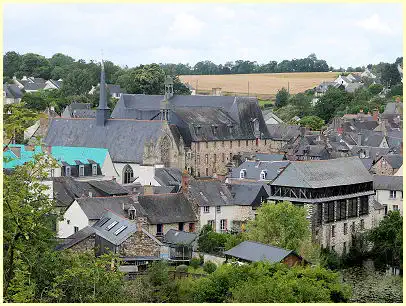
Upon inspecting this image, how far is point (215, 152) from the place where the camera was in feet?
252

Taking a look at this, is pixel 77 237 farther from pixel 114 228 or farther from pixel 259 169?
pixel 259 169

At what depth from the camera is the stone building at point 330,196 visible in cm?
5022

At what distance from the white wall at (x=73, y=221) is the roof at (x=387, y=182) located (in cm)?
2064

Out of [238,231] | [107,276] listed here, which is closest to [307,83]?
[238,231]

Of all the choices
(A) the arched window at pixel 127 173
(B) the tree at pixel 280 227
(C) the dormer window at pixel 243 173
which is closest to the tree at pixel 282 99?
(A) the arched window at pixel 127 173

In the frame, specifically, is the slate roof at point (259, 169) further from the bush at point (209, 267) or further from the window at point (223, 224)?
the bush at point (209, 267)

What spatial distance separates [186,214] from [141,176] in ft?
46.2

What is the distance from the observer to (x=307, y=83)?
160750 millimetres

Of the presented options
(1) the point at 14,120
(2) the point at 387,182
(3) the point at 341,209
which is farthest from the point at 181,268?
(1) the point at 14,120

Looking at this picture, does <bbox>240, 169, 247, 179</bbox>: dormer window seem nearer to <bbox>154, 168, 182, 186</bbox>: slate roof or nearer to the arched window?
<bbox>154, 168, 182, 186</bbox>: slate roof

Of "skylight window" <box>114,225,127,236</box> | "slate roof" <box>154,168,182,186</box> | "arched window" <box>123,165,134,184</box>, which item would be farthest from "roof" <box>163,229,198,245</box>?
"arched window" <box>123,165,134,184</box>

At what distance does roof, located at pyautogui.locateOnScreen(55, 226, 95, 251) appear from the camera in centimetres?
4188

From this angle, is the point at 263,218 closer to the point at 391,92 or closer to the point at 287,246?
the point at 287,246

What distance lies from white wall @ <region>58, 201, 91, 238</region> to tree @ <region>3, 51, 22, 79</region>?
364 feet
